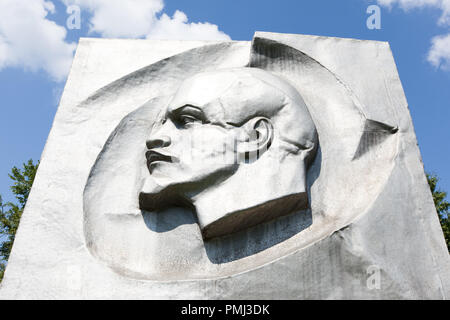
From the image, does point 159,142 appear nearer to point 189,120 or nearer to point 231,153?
point 189,120

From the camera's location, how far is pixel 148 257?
3053 millimetres

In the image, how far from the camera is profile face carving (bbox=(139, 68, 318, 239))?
10.0ft

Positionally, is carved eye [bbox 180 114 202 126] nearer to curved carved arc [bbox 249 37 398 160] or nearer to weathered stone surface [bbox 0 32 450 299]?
weathered stone surface [bbox 0 32 450 299]

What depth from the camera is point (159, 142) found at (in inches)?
131

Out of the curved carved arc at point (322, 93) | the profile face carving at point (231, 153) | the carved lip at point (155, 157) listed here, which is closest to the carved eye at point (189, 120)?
the profile face carving at point (231, 153)

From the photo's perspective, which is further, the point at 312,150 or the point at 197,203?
the point at 312,150

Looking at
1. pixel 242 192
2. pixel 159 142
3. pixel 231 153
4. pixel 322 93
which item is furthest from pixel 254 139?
pixel 322 93

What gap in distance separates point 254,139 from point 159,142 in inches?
28.9

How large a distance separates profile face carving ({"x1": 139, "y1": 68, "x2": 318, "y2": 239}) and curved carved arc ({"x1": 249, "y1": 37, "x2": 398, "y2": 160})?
11.5 inches

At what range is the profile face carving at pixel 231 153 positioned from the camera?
306 cm

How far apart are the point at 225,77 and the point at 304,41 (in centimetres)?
93
